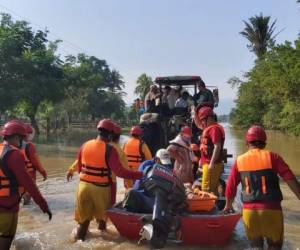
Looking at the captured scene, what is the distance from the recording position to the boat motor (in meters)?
6.17

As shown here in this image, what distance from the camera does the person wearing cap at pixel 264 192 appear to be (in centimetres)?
558

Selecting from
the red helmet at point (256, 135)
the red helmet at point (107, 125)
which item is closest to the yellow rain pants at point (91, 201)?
the red helmet at point (107, 125)

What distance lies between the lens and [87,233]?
8211 millimetres

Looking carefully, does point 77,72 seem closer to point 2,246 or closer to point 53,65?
point 53,65

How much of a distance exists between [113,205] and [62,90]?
3144cm

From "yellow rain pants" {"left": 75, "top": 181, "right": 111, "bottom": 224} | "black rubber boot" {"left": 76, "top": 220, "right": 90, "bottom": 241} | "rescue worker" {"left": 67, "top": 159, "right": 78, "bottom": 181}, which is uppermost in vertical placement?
"rescue worker" {"left": 67, "top": 159, "right": 78, "bottom": 181}

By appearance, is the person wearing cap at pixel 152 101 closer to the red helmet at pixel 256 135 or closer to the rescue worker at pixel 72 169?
the rescue worker at pixel 72 169

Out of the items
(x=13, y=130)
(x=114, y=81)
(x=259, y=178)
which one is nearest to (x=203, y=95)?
(x=259, y=178)

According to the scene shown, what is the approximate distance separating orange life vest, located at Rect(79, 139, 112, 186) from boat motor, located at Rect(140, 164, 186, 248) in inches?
30.7

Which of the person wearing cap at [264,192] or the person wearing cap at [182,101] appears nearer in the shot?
the person wearing cap at [264,192]

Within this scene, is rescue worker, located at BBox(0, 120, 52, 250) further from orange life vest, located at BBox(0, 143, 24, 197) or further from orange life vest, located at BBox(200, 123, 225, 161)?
orange life vest, located at BBox(200, 123, 225, 161)

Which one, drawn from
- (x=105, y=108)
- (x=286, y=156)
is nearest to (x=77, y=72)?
(x=286, y=156)

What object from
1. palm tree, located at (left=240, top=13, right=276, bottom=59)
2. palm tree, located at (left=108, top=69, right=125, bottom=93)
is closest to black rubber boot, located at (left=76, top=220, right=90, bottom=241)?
palm tree, located at (left=240, top=13, right=276, bottom=59)

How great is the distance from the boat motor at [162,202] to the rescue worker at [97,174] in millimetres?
694
